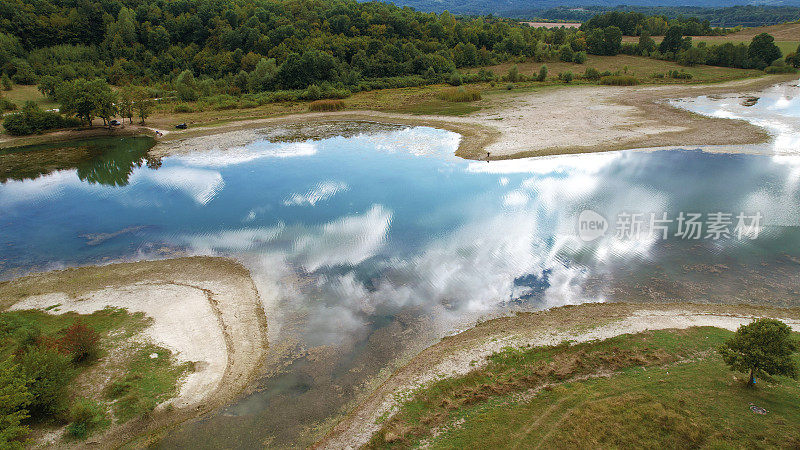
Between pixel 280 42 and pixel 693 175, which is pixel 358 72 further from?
pixel 693 175

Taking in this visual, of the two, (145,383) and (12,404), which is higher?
(12,404)

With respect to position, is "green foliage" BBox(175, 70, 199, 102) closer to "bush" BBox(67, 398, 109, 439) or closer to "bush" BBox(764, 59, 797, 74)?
"bush" BBox(67, 398, 109, 439)

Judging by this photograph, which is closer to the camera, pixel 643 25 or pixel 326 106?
pixel 326 106

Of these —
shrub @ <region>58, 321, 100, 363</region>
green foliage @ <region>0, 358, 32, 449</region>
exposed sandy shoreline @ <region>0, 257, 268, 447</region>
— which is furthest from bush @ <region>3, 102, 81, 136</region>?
green foliage @ <region>0, 358, 32, 449</region>

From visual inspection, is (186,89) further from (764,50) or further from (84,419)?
(764,50)

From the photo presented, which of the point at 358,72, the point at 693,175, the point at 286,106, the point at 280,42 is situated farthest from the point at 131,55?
the point at 693,175
